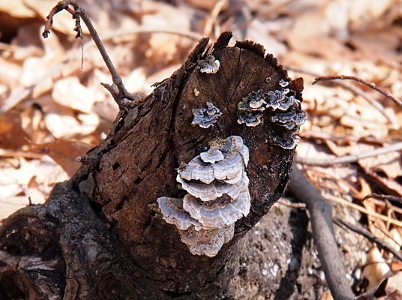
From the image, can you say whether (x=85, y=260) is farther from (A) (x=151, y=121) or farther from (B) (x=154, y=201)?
(A) (x=151, y=121)

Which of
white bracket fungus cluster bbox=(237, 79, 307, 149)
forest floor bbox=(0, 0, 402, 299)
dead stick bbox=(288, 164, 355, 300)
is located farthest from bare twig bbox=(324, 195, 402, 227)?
white bracket fungus cluster bbox=(237, 79, 307, 149)

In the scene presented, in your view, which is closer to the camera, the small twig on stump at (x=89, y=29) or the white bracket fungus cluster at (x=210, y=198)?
the white bracket fungus cluster at (x=210, y=198)

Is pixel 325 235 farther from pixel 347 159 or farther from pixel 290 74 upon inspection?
pixel 290 74

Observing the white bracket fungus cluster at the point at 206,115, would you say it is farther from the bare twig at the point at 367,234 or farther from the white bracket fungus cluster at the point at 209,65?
the bare twig at the point at 367,234

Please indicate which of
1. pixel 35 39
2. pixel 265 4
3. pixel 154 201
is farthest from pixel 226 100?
pixel 265 4

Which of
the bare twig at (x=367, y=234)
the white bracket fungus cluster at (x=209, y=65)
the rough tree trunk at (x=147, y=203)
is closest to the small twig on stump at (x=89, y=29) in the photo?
the rough tree trunk at (x=147, y=203)

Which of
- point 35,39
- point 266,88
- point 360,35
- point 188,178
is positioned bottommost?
point 188,178
